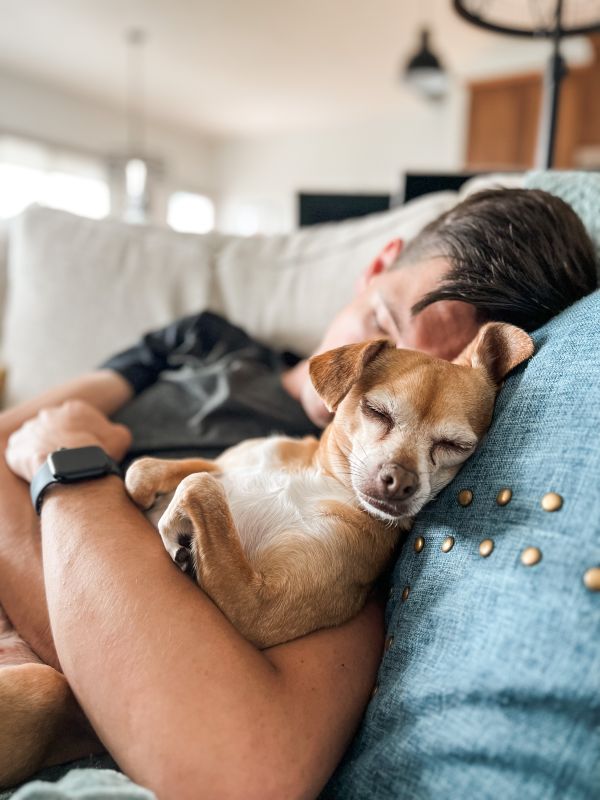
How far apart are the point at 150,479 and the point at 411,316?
52cm

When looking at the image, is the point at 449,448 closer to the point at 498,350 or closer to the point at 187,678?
the point at 498,350

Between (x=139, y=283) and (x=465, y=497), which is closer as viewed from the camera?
(x=465, y=497)

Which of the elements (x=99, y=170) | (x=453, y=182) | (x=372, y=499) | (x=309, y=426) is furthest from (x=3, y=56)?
(x=372, y=499)

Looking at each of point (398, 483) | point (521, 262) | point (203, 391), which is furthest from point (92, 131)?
point (398, 483)

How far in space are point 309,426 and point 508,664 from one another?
0.88m

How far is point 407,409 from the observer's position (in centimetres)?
94

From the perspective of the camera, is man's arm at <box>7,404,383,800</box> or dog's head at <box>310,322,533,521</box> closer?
man's arm at <box>7,404,383,800</box>

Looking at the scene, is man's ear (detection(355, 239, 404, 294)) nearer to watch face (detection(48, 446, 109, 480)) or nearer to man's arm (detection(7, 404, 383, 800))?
watch face (detection(48, 446, 109, 480))

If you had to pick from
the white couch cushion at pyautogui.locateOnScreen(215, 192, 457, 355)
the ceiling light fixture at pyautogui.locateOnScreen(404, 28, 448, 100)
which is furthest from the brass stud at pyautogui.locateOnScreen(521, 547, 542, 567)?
the ceiling light fixture at pyautogui.locateOnScreen(404, 28, 448, 100)

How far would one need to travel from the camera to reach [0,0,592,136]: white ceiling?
574 centimetres

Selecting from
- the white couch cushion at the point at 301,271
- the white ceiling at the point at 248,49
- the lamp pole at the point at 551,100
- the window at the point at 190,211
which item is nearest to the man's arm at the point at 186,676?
the white couch cushion at the point at 301,271

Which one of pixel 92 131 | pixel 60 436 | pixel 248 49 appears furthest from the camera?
pixel 92 131

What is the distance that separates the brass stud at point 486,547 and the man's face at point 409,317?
465 millimetres

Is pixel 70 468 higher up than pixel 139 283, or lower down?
lower down
